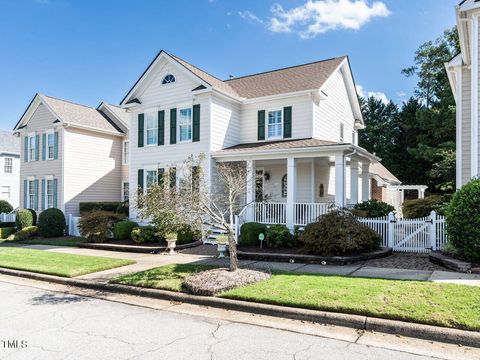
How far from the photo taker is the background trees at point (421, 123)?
30.5 m

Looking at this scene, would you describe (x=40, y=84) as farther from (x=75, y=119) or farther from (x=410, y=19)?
(x=410, y=19)

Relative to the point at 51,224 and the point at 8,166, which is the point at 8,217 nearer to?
the point at 51,224

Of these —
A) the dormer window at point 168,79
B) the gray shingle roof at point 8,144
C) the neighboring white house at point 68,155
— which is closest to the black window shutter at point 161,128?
the dormer window at point 168,79

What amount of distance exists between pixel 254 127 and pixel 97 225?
896 cm

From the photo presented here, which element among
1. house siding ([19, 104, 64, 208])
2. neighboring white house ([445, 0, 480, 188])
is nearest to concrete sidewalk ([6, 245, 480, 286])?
neighboring white house ([445, 0, 480, 188])

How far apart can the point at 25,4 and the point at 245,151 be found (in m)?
10.6

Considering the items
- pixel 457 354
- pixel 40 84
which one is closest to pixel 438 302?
pixel 457 354

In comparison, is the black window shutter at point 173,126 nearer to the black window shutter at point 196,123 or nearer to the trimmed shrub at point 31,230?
the black window shutter at point 196,123

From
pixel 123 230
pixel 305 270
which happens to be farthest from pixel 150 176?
pixel 305 270

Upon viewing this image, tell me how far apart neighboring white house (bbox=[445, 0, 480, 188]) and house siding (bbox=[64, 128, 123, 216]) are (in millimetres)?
20622

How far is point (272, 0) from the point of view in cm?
1430

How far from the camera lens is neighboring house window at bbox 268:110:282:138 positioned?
1773 cm

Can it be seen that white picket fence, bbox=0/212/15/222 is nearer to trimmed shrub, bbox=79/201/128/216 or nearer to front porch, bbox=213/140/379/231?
trimmed shrub, bbox=79/201/128/216

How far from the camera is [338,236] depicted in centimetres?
1106
